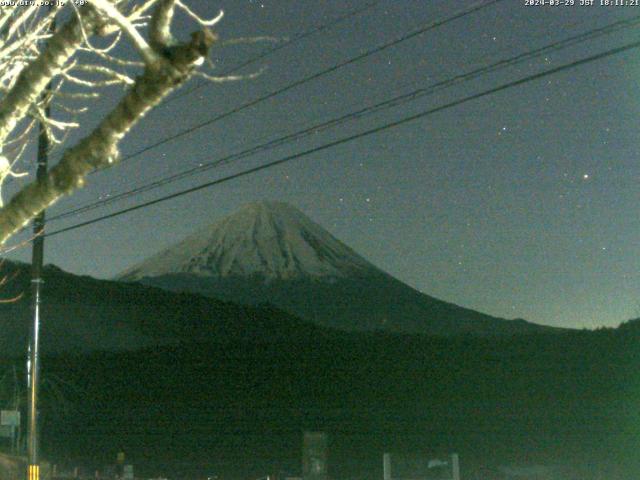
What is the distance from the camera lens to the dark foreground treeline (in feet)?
174

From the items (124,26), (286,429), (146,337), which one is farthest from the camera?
(146,337)

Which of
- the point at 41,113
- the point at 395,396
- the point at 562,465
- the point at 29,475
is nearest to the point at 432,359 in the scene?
the point at 395,396

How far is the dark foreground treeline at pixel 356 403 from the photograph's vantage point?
2092 inches

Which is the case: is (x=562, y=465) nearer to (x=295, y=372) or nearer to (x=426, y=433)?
(x=426, y=433)

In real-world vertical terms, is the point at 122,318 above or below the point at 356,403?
above

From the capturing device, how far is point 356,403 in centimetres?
7650

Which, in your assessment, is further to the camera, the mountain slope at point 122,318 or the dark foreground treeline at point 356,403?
the mountain slope at point 122,318

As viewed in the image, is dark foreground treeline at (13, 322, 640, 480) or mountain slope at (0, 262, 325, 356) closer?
dark foreground treeline at (13, 322, 640, 480)

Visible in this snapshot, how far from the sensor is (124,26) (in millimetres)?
4996

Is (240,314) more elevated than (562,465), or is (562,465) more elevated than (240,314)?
(240,314)

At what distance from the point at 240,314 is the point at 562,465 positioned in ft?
328

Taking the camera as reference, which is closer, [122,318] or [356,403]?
[356,403]

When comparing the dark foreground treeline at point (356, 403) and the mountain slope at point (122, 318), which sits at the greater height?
the mountain slope at point (122, 318)

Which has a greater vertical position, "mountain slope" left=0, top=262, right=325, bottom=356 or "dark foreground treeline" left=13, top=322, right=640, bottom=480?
"mountain slope" left=0, top=262, right=325, bottom=356
